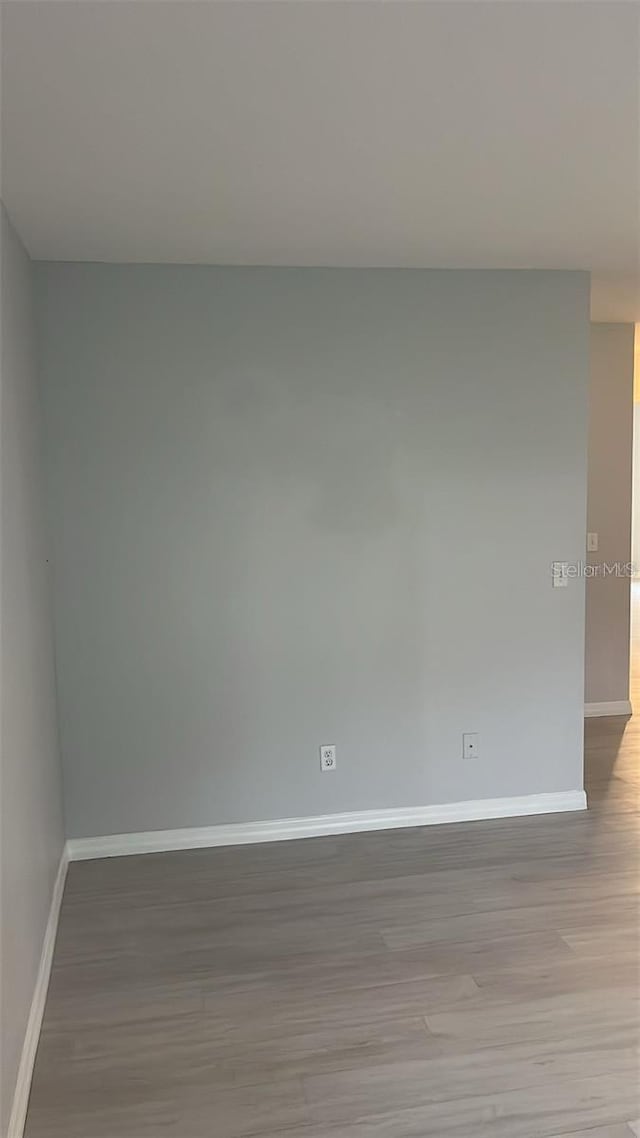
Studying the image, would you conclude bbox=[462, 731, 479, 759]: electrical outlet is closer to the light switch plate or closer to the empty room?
the empty room

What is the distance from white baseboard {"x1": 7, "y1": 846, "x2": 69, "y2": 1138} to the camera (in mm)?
2009

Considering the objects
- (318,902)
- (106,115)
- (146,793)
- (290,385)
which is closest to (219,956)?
(318,902)

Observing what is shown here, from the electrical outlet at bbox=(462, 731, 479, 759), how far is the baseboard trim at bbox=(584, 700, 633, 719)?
1.79 meters

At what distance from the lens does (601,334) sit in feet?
16.5

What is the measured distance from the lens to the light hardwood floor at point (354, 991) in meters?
2.09

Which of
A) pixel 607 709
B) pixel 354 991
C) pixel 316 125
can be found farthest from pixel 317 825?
pixel 316 125

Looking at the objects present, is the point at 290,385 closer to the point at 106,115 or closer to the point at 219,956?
the point at 106,115

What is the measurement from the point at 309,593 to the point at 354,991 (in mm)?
1533

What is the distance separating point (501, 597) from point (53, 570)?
1.88 m

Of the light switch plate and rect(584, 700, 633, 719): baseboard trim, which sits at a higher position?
the light switch plate

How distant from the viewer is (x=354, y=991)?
2.54m

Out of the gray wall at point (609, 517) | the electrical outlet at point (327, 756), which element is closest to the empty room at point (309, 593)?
the electrical outlet at point (327, 756)

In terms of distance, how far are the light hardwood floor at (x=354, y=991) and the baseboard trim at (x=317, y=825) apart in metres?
0.06

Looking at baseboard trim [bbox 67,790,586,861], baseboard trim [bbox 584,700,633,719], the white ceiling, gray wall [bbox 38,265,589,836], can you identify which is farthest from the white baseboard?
baseboard trim [bbox 584,700,633,719]
